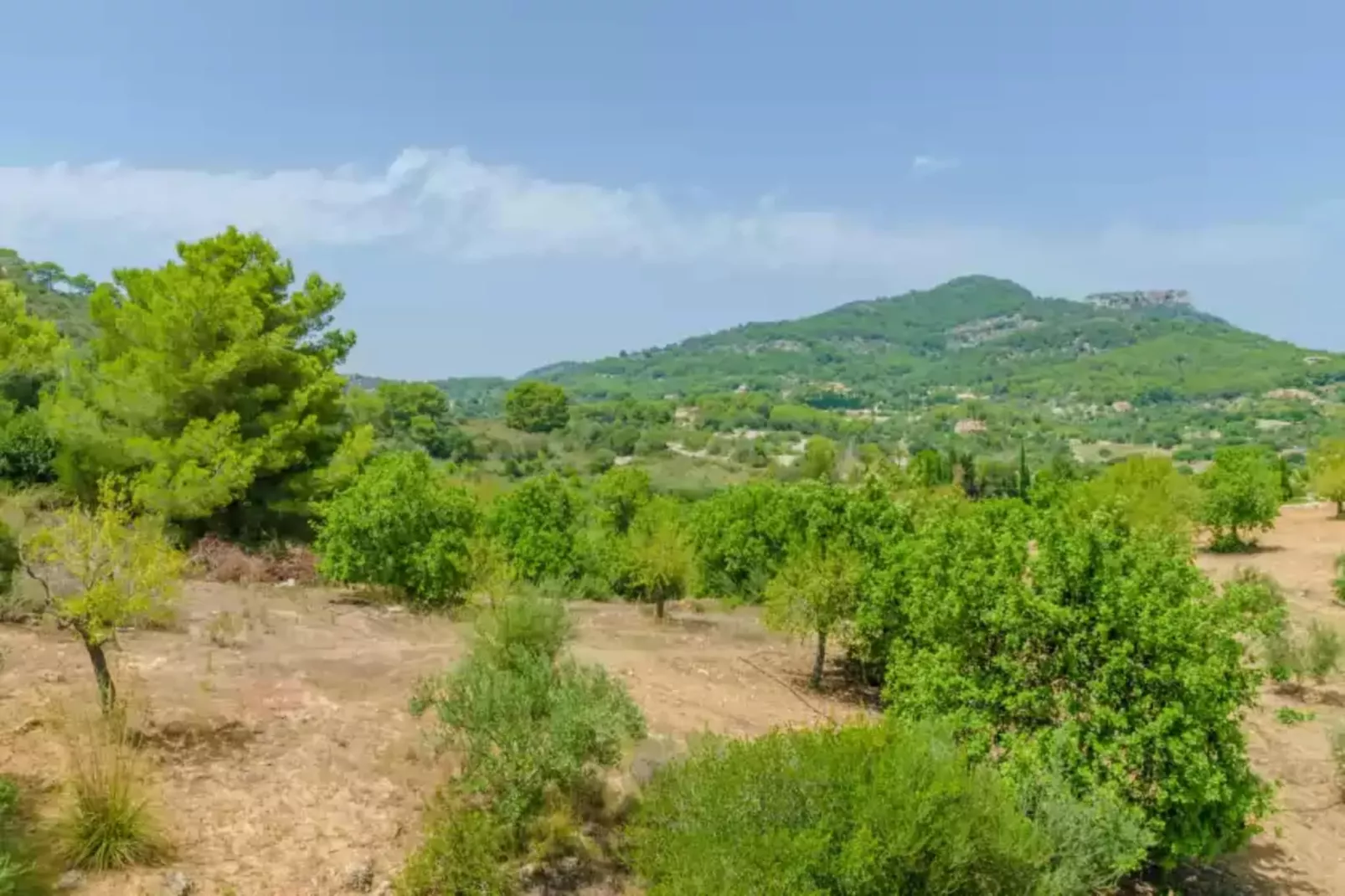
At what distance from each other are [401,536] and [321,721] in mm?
7584

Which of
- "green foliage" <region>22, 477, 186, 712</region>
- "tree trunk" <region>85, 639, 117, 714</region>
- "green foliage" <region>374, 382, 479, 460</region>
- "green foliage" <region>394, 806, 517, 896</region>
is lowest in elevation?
"green foliage" <region>394, 806, 517, 896</region>

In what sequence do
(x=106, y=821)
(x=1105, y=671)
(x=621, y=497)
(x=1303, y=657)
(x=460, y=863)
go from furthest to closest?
(x=621, y=497)
(x=1303, y=657)
(x=1105, y=671)
(x=460, y=863)
(x=106, y=821)

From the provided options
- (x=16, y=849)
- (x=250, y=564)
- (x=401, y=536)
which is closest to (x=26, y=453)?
(x=250, y=564)

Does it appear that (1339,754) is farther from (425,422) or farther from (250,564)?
(425,422)

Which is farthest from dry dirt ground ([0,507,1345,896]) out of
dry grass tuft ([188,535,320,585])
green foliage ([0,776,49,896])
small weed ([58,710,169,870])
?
dry grass tuft ([188,535,320,585])

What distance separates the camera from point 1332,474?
40.8m

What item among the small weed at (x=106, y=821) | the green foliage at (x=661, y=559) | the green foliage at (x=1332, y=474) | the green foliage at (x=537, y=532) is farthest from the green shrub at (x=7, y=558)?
the green foliage at (x=1332, y=474)

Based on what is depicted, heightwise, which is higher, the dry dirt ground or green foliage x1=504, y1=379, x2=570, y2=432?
Answer: green foliage x1=504, y1=379, x2=570, y2=432

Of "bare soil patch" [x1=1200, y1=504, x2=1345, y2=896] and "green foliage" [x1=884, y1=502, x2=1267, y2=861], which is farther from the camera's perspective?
"bare soil patch" [x1=1200, y1=504, x2=1345, y2=896]

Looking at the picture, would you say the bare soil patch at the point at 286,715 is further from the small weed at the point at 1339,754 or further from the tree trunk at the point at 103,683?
the small weed at the point at 1339,754

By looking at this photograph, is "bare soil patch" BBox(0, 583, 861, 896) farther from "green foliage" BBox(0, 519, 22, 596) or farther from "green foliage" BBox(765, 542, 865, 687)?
"green foliage" BBox(765, 542, 865, 687)

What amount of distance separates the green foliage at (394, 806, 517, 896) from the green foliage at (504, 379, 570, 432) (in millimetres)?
98627

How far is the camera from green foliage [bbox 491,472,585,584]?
2242cm

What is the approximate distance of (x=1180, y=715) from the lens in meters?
9.89
